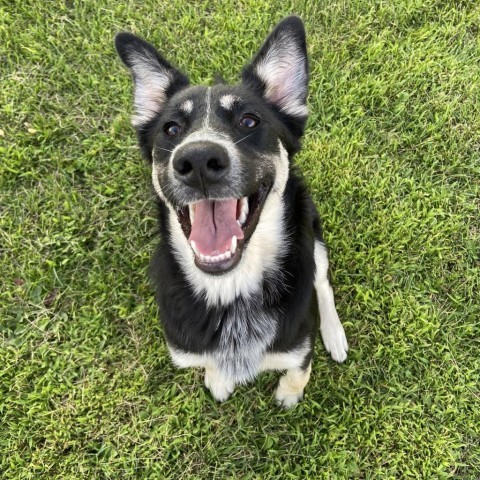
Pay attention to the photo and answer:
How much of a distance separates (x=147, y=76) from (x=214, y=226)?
1087 millimetres

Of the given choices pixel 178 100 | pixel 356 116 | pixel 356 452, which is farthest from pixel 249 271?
pixel 356 116

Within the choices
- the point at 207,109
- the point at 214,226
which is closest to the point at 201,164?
the point at 214,226

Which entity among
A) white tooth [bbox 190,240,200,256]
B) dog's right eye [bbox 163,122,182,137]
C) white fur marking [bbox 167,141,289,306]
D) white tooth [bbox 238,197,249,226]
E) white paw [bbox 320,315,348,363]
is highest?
dog's right eye [bbox 163,122,182,137]

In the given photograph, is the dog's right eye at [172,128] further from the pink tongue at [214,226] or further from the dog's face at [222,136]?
the pink tongue at [214,226]

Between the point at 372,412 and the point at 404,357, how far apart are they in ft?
1.56

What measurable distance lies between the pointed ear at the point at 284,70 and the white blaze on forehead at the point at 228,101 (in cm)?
28

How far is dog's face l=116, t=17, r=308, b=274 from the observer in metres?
2.21

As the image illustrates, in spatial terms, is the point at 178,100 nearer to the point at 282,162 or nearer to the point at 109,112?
the point at 282,162

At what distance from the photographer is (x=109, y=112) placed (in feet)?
13.9

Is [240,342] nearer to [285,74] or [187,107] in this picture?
[187,107]

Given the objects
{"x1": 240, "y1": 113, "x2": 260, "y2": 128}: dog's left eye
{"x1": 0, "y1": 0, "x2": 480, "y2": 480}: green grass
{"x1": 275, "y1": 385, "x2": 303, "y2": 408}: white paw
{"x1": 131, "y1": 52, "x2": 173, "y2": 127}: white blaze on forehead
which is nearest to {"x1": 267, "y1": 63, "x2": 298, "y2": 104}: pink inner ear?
{"x1": 240, "y1": 113, "x2": 260, "y2": 128}: dog's left eye

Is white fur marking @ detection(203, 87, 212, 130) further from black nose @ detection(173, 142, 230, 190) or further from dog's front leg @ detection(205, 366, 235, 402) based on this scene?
dog's front leg @ detection(205, 366, 235, 402)

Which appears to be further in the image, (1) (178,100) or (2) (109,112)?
(2) (109,112)

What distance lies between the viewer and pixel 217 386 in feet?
10.8
